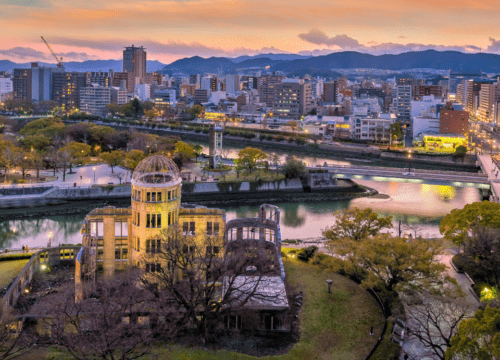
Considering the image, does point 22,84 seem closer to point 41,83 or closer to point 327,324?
point 41,83

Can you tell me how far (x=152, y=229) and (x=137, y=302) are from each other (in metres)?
2.73

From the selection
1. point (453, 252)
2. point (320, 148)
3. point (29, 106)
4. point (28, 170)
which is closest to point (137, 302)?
point (453, 252)

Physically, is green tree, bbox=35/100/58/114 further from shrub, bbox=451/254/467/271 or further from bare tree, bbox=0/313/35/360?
shrub, bbox=451/254/467/271

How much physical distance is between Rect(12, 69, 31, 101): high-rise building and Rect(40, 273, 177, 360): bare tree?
84973mm

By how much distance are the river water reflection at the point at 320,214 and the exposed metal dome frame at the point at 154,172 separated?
7.17 metres

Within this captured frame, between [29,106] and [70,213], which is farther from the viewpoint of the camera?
[29,106]

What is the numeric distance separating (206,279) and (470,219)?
927 cm

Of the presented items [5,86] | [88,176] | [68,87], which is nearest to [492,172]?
[88,176]

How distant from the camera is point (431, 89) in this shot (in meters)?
72.1

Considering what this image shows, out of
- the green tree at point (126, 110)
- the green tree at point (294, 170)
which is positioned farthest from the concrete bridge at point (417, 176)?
the green tree at point (126, 110)

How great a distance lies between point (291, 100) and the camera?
6662cm

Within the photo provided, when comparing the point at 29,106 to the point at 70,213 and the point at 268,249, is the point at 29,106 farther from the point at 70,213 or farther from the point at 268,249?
the point at 268,249

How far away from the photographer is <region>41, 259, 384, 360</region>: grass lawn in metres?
9.95

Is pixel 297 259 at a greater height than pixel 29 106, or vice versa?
pixel 29 106
